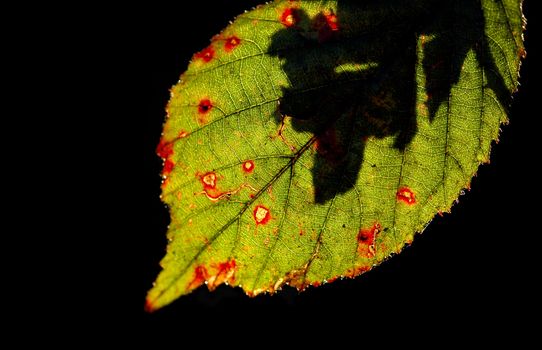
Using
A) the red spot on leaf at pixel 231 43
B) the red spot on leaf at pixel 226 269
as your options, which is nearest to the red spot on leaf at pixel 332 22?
the red spot on leaf at pixel 231 43

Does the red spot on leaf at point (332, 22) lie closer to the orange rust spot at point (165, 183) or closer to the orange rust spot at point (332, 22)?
the orange rust spot at point (332, 22)

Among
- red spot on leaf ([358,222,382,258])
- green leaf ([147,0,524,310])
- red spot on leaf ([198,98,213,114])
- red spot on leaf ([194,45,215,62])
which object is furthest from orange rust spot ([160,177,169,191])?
red spot on leaf ([358,222,382,258])

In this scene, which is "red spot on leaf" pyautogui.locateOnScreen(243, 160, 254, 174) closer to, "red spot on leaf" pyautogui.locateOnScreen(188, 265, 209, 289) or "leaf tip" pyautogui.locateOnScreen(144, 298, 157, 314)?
"red spot on leaf" pyautogui.locateOnScreen(188, 265, 209, 289)

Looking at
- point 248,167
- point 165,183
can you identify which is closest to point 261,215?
point 248,167

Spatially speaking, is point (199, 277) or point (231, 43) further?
point (231, 43)

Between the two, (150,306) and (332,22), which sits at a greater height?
(332,22)

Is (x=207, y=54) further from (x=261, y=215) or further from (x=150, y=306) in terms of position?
(x=150, y=306)
